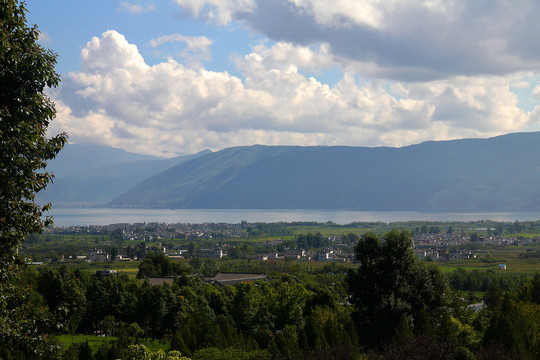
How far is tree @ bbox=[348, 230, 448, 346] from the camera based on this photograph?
3091 centimetres

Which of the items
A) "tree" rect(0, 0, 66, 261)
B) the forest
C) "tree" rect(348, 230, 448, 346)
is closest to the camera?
"tree" rect(0, 0, 66, 261)

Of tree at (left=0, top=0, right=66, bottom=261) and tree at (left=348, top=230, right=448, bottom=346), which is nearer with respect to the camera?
tree at (left=0, top=0, right=66, bottom=261)

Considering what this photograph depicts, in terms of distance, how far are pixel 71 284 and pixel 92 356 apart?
70.3 feet

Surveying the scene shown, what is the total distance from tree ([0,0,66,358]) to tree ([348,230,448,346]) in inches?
887

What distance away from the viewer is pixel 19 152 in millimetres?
10609

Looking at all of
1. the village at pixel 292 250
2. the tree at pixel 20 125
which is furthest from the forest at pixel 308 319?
the village at pixel 292 250

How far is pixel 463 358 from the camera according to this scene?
22.4 metres

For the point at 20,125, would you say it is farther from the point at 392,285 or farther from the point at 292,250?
the point at 292,250

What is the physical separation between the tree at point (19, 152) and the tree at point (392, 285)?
22528 millimetres

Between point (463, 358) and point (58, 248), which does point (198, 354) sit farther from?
point (58, 248)

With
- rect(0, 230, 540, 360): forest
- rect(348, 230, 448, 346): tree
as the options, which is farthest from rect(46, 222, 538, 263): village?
rect(348, 230, 448, 346): tree

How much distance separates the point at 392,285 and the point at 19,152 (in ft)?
81.1

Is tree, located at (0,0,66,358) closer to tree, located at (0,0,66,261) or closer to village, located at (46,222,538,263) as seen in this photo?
tree, located at (0,0,66,261)

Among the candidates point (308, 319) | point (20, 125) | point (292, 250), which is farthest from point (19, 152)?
point (292, 250)
